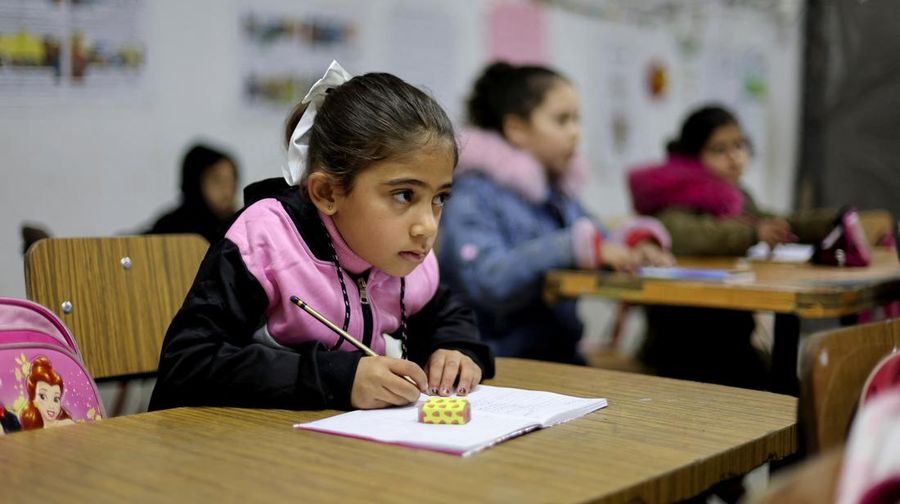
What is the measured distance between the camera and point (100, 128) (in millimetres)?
3152

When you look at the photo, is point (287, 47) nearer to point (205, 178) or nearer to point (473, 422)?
point (205, 178)

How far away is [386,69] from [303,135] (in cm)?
272

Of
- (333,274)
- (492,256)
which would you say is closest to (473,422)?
(333,274)

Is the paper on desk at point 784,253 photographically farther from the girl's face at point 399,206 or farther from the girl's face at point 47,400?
the girl's face at point 47,400

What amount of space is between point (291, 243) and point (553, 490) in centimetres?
62

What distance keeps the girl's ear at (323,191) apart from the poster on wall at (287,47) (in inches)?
88.3

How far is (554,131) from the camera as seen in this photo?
249 cm

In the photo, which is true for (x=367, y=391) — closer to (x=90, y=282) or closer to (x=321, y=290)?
(x=321, y=290)

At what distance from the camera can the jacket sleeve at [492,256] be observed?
223 cm

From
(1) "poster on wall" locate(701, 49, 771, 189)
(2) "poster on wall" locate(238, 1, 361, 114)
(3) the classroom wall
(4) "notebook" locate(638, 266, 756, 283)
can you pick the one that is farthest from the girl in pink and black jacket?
(1) "poster on wall" locate(701, 49, 771, 189)

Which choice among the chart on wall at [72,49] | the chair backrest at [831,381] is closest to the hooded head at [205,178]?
the chart on wall at [72,49]

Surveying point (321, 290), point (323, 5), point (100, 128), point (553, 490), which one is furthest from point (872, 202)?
point (553, 490)

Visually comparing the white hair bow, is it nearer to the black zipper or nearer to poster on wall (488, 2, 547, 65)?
the black zipper

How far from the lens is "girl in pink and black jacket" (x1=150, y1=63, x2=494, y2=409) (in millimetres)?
1162
